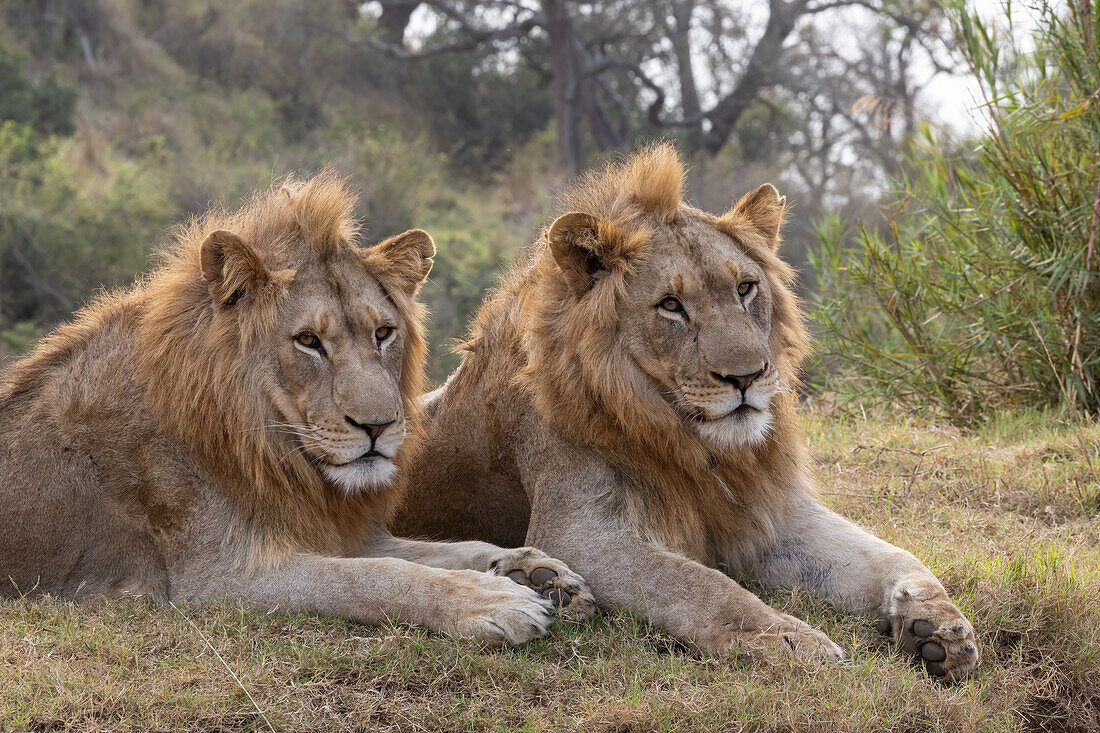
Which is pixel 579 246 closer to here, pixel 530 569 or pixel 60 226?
pixel 530 569

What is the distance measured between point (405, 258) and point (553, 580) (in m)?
1.28

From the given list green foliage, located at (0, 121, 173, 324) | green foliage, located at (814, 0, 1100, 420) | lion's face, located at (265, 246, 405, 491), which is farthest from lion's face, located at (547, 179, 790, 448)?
green foliage, located at (0, 121, 173, 324)

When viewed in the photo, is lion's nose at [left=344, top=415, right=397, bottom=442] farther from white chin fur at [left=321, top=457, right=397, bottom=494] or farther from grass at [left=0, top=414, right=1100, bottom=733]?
grass at [left=0, top=414, right=1100, bottom=733]

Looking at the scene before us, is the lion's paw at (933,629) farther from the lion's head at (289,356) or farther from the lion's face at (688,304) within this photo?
the lion's head at (289,356)

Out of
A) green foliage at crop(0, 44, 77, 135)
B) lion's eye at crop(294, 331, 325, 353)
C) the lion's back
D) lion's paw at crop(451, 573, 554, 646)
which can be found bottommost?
lion's paw at crop(451, 573, 554, 646)

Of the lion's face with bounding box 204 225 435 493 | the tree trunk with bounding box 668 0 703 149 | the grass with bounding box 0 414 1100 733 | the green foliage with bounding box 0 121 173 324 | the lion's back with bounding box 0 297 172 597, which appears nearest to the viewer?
the grass with bounding box 0 414 1100 733

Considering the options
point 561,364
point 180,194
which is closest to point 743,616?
point 561,364

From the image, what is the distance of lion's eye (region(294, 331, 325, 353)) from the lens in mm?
3625

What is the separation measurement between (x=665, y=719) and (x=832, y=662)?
1.74 feet

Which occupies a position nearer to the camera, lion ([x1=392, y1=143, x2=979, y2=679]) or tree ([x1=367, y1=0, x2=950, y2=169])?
lion ([x1=392, y1=143, x2=979, y2=679])

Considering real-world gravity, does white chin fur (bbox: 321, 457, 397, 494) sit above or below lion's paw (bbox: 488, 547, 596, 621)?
above

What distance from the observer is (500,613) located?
3293 mm

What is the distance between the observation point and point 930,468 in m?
5.43

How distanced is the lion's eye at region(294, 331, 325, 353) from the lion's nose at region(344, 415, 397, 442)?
28 centimetres
